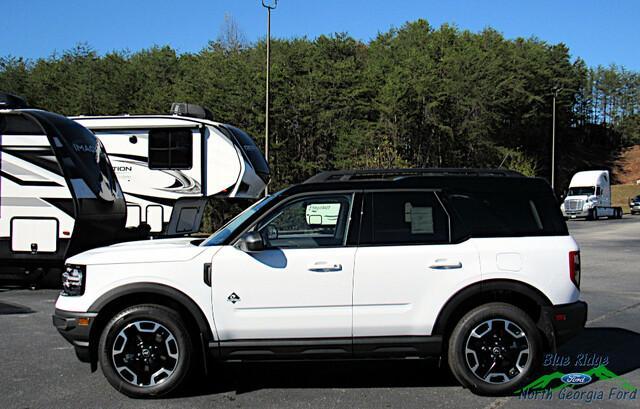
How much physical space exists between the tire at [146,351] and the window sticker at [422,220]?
213 centimetres

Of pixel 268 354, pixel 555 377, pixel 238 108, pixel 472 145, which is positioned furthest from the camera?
pixel 472 145

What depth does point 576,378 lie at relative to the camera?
601 centimetres

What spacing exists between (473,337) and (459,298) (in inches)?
14.1

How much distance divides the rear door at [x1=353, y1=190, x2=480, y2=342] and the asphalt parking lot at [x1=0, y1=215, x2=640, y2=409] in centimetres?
63

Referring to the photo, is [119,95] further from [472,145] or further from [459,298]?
[459,298]

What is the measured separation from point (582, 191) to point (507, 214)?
4078 centimetres

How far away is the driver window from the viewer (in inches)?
218

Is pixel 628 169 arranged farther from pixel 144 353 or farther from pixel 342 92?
pixel 144 353

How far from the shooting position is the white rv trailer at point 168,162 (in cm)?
1564

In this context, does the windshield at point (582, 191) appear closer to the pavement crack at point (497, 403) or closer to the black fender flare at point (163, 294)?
the pavement crack at point (497, 403)

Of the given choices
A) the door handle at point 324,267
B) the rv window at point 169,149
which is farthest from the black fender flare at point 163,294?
the rv window at point 169,149

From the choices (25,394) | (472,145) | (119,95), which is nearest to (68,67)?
(119,95)

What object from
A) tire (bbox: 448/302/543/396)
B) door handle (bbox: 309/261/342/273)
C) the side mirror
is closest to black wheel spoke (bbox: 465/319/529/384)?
tire (bbox: 448/302/543/396)

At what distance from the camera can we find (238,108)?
41.9 metres
